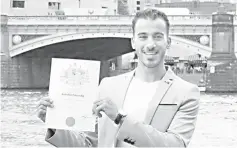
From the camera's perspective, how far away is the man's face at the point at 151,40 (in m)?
1.91

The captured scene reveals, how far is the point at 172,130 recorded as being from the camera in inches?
74.7

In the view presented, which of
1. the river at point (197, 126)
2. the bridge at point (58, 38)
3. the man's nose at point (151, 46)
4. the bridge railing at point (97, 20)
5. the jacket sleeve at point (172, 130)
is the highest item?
the bridge railing at point (97, 20)

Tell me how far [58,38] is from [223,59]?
6587 millimetres

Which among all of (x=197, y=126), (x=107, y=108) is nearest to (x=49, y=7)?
(x=197, y=126)

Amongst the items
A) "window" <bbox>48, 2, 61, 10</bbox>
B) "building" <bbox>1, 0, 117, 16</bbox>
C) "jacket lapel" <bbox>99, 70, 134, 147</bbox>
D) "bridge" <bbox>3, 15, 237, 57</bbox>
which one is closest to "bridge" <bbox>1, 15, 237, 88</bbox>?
"bridge" <bbox>3, 15, 237, 57</bbox>

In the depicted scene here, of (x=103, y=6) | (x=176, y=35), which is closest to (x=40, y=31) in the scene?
(x=176, y=35)

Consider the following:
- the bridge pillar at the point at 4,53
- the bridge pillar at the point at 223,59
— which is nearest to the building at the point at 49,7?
the bridge pillar at the point at 4,53

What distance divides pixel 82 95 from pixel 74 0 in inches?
1329

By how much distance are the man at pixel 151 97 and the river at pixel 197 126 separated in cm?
845

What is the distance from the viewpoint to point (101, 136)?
6.46 ft

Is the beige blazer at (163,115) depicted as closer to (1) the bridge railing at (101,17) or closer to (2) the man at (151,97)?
(2) the man at (151,97)

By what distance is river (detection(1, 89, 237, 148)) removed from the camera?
11.0 metres

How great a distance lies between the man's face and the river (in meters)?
8.52

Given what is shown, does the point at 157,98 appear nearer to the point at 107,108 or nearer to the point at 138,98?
the point at 138,98
